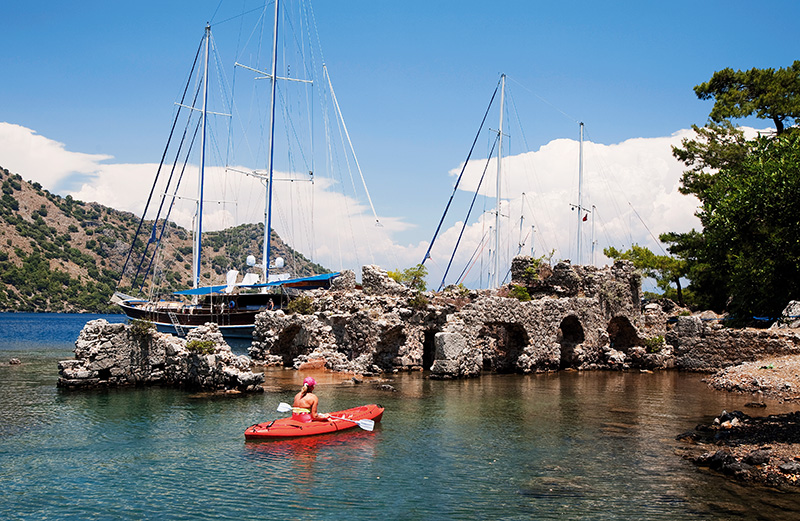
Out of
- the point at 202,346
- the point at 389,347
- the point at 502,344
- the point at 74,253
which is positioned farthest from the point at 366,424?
the point at 74,253

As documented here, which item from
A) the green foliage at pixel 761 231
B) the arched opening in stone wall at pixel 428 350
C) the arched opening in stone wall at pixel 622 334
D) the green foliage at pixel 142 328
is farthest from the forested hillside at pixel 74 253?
the green foliage at pixel 761 231

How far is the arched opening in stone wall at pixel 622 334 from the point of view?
37875 mm

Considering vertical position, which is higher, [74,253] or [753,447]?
[74,253]

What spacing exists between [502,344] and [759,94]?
19.1 meters

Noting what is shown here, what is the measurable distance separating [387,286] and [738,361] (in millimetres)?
18675

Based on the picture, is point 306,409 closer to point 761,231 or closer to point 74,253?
point 761,231

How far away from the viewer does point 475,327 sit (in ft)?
97.2

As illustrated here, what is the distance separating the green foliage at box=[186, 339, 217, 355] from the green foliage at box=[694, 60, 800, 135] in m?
28.4

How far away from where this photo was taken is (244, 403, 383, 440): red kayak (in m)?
15.6

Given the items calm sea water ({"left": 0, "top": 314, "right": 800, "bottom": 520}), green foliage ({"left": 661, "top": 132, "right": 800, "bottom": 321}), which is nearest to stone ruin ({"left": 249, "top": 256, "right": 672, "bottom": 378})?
calm sea water ({"left": 0, "top": 314, "right": 800, "bottom": 520})

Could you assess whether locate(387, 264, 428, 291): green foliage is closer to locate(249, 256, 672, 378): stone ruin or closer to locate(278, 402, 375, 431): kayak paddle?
locate(249, 256, 672, 378): stone ruin

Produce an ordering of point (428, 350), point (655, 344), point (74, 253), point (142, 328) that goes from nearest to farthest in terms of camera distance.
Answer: point (142, 328) → point (428, 350) → point (655, 344) → point (74, 253)

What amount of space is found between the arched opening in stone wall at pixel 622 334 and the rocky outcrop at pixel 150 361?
80.6 feet

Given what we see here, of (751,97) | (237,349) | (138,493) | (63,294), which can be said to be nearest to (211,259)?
(63,294)
